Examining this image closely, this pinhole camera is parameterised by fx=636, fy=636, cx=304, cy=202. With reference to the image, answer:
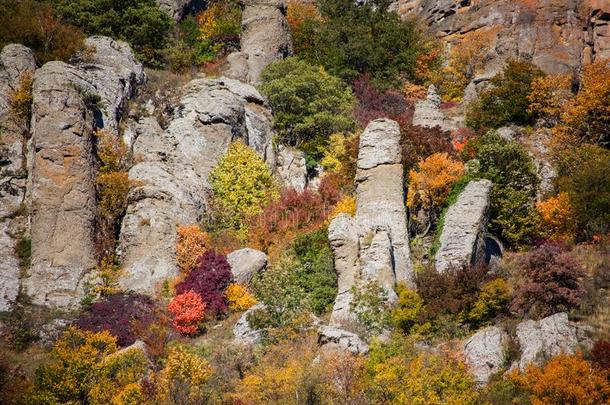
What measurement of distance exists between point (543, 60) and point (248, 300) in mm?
30364


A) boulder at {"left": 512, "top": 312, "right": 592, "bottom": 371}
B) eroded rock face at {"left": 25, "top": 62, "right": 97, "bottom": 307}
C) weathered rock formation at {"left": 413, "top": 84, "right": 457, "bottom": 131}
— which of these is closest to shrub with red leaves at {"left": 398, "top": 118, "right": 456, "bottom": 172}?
weathered rock formation at {"left": 413, "top": 84, "right": 457, "bottom": 131}

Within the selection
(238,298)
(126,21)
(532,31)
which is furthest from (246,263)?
(532,31)

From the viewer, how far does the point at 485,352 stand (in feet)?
65.9

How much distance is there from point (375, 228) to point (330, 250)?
2.35 m

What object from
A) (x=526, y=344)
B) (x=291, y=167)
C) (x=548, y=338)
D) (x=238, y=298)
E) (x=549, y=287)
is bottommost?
(x=526, y=344)

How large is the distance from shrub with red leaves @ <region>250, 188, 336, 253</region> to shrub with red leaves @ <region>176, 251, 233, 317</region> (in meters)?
3.47

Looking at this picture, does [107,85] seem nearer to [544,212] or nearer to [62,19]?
[62,19]

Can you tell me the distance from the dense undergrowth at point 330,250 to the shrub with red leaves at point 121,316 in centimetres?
8

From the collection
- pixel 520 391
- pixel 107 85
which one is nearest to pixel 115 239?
pixel 107 85

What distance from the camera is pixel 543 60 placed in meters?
45.1

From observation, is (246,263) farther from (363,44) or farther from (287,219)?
(363,44)

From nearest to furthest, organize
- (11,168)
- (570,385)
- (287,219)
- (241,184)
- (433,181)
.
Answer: (570,385)
(11,168)
(433,181)
(287,219)
(241,184)

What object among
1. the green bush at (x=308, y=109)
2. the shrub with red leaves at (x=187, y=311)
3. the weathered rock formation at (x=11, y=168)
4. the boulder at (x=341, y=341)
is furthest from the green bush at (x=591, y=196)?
the weathered rock formation at (x=11, y=168)

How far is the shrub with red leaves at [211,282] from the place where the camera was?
2556cm
